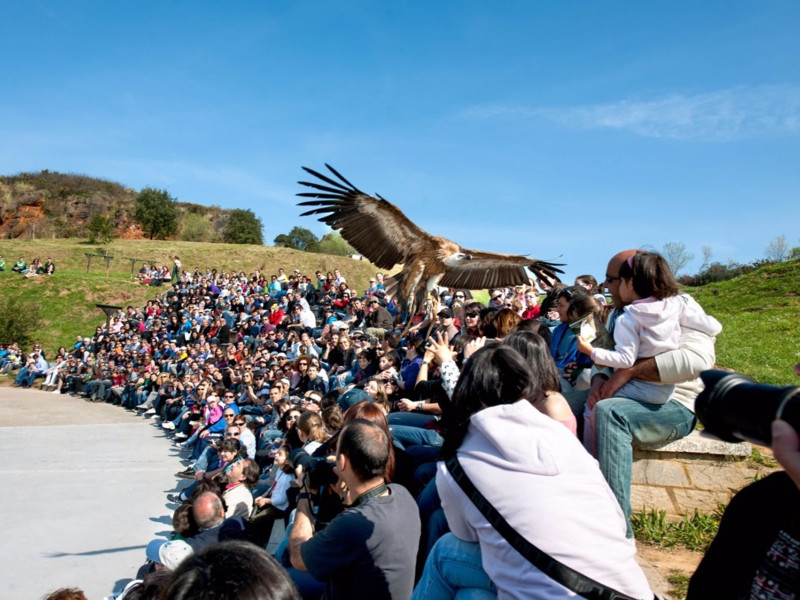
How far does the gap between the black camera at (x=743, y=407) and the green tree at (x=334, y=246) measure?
1860 inches

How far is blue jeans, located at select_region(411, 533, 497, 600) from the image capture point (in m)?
1.70

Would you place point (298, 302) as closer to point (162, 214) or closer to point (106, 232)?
point (106, 232)

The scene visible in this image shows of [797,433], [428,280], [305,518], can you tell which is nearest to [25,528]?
[305,518]

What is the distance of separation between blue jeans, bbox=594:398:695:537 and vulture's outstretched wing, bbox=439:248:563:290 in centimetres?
509

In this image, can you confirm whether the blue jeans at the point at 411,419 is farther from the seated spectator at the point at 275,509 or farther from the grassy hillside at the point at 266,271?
the grassy hillside at the point at 266,271

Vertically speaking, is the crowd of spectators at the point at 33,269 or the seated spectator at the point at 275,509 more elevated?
the crowd of spectators at the point at 33,269

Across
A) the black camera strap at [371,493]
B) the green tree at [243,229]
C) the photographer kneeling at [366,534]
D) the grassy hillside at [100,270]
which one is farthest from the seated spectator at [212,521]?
the green tree at [243,229]

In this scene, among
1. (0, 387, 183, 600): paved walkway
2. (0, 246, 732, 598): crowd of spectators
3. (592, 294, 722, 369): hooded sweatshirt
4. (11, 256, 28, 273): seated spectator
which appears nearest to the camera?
(0, 246, 732, 598): crowd of spectators

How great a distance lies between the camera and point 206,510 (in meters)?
4.27

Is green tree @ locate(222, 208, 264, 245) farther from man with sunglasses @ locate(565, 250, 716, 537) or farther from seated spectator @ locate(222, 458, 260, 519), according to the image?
man with sunglasses @ locate(565, 250, 716, 537)

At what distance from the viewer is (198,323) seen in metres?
20.8

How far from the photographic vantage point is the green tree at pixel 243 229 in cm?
5444

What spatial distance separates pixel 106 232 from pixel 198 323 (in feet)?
89.1

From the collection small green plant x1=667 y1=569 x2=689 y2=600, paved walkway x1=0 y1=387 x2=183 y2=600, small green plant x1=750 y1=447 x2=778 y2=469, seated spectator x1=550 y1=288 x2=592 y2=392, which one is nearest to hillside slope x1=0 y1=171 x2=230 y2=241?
paved walkway x1=0 y1=387 x2=183 y2=600
